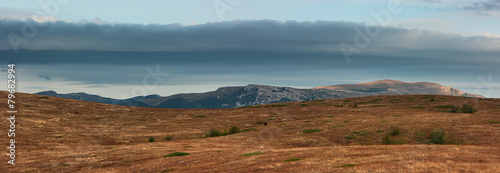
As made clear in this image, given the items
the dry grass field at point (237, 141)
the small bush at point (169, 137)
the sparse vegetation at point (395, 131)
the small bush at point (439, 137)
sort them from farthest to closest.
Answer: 1. the small bush at point (169, 137)
2. the sparse vegetation at point (395, 131)
3. the small bush at point (439, 137)
4. the dry grass field at point (237, 141)

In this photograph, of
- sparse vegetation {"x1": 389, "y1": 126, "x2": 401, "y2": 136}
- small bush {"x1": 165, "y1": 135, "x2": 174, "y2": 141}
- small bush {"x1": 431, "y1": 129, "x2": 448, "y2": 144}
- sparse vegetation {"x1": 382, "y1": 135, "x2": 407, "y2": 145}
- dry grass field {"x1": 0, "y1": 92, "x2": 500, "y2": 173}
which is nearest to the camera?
dry grass field {"x1": 0, "y1": 92, "x2": 500, "y2": 173}

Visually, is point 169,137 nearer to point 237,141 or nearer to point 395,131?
point 237,141

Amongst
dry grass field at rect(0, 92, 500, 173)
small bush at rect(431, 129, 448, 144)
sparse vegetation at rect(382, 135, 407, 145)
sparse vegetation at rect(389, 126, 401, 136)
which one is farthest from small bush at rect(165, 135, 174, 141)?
small bush at rect(431, 129, 448, 144)

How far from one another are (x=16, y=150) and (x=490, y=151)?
41.3 m

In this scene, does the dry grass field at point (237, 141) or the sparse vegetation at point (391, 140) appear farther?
the sparse vegetation at point (391, 140)

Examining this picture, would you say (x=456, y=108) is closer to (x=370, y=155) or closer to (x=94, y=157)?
(x=370, y=155)

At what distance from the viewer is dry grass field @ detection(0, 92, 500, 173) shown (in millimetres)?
21750

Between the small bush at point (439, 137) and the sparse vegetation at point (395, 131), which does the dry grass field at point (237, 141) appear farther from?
the small bush at point (439, 137)

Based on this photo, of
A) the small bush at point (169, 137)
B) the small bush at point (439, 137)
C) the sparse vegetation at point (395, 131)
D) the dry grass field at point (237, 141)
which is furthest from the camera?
the small bush at point (169, 137)

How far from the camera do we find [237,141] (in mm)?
43375

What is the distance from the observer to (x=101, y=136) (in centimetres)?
5319

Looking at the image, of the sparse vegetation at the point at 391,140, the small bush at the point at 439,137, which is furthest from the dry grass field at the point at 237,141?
the small bush at the point at 439,137

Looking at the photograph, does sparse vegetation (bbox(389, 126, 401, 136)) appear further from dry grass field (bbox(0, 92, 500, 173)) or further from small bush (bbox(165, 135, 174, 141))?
small bush (bbox(165, 135, 174, 141))

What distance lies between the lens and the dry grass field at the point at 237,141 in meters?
21.8
